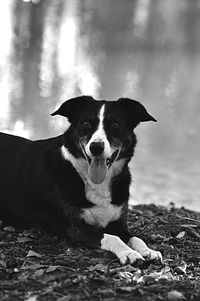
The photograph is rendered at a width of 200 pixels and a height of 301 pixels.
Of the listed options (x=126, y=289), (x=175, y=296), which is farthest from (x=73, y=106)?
(x=175, y=296)

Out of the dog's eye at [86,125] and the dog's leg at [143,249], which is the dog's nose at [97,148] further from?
the dog's leg at [143,249]

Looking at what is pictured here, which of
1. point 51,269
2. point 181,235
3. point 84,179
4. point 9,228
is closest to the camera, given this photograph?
point 51,269

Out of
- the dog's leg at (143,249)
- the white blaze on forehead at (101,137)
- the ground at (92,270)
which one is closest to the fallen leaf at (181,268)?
the ground at (92,270)

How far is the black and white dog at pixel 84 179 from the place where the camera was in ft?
19.9

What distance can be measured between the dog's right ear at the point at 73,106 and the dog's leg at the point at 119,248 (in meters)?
1.12

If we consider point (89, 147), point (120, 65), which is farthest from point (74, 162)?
point (120, 65)

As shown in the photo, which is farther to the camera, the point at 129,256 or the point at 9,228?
the point at 9,228

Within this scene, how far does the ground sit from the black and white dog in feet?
0.51

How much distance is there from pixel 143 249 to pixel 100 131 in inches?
41.6

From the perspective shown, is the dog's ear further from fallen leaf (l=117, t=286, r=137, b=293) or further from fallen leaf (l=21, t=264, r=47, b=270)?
fallen leaf (l=117, t=286, r=137, b=293)

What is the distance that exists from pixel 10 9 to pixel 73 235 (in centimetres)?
4970

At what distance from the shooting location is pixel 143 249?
19.9ft

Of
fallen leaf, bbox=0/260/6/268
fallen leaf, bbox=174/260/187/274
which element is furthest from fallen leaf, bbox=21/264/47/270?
fallen leaf, bbox=174/260/187/274

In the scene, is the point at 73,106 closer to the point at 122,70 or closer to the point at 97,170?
the point at 97,170
